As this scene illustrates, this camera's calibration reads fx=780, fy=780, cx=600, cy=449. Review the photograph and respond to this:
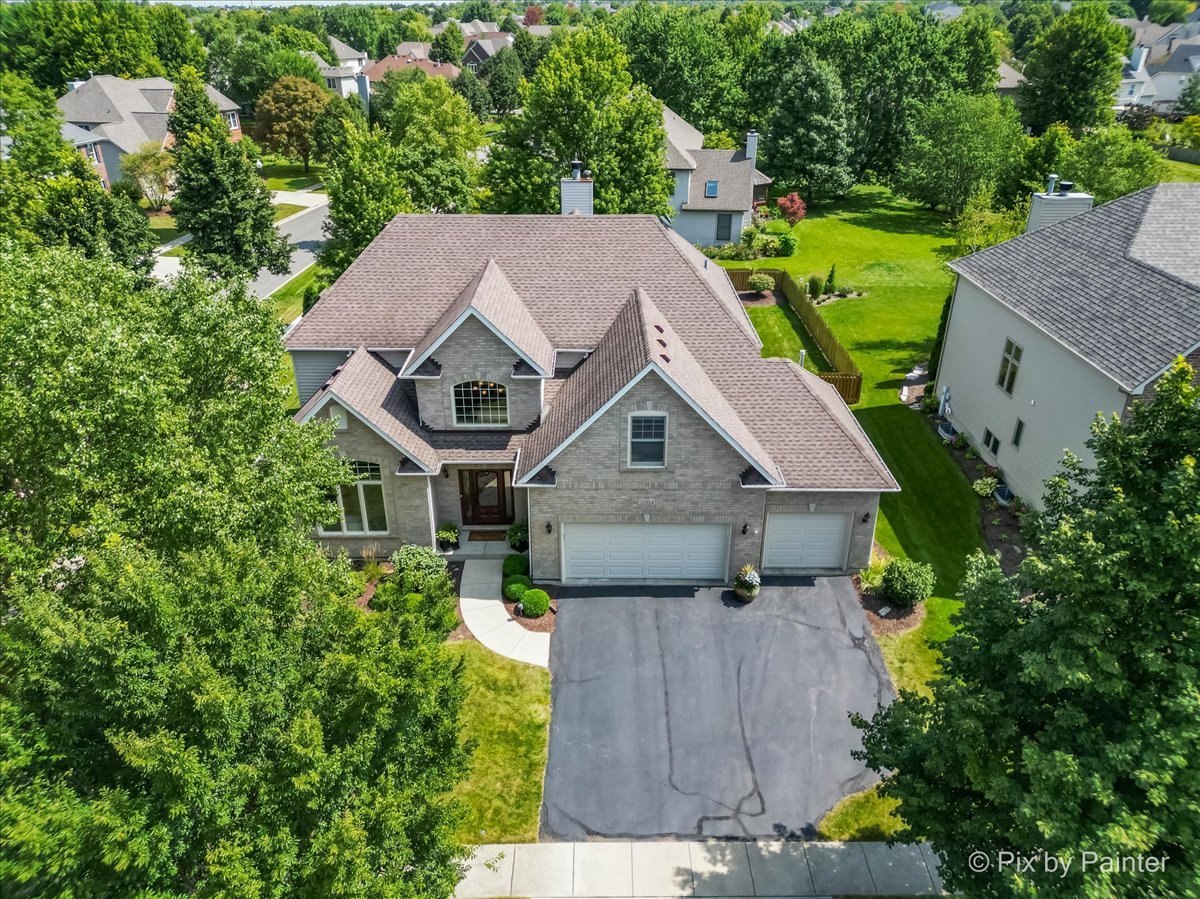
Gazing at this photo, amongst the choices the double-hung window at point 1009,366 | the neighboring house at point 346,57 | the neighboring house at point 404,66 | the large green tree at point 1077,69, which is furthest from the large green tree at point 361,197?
the neighboring house at point 346,57

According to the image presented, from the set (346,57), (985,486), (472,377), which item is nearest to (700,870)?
(472,377)

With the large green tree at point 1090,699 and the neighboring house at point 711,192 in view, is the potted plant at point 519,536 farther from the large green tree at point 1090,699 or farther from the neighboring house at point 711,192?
the neighboring house at point 711,192

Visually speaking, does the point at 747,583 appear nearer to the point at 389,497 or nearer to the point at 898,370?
the point at 389,497

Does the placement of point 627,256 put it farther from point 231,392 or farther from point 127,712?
point 127,712

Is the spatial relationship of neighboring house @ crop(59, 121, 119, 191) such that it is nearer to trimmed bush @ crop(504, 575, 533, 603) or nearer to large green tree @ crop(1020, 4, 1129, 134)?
trimmed bush @ crop(504, 575, 533, 603)

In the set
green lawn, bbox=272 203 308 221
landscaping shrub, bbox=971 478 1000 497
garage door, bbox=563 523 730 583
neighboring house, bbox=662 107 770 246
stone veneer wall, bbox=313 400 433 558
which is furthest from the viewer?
green lawn, bbox=272 203 308 221

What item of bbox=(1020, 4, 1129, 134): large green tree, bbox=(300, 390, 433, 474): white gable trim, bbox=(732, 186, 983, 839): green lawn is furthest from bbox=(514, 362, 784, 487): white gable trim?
bbox=(1020, 4, 1129, 134): large green tree

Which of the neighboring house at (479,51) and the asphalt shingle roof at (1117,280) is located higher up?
the neighboring house at (479,51)
